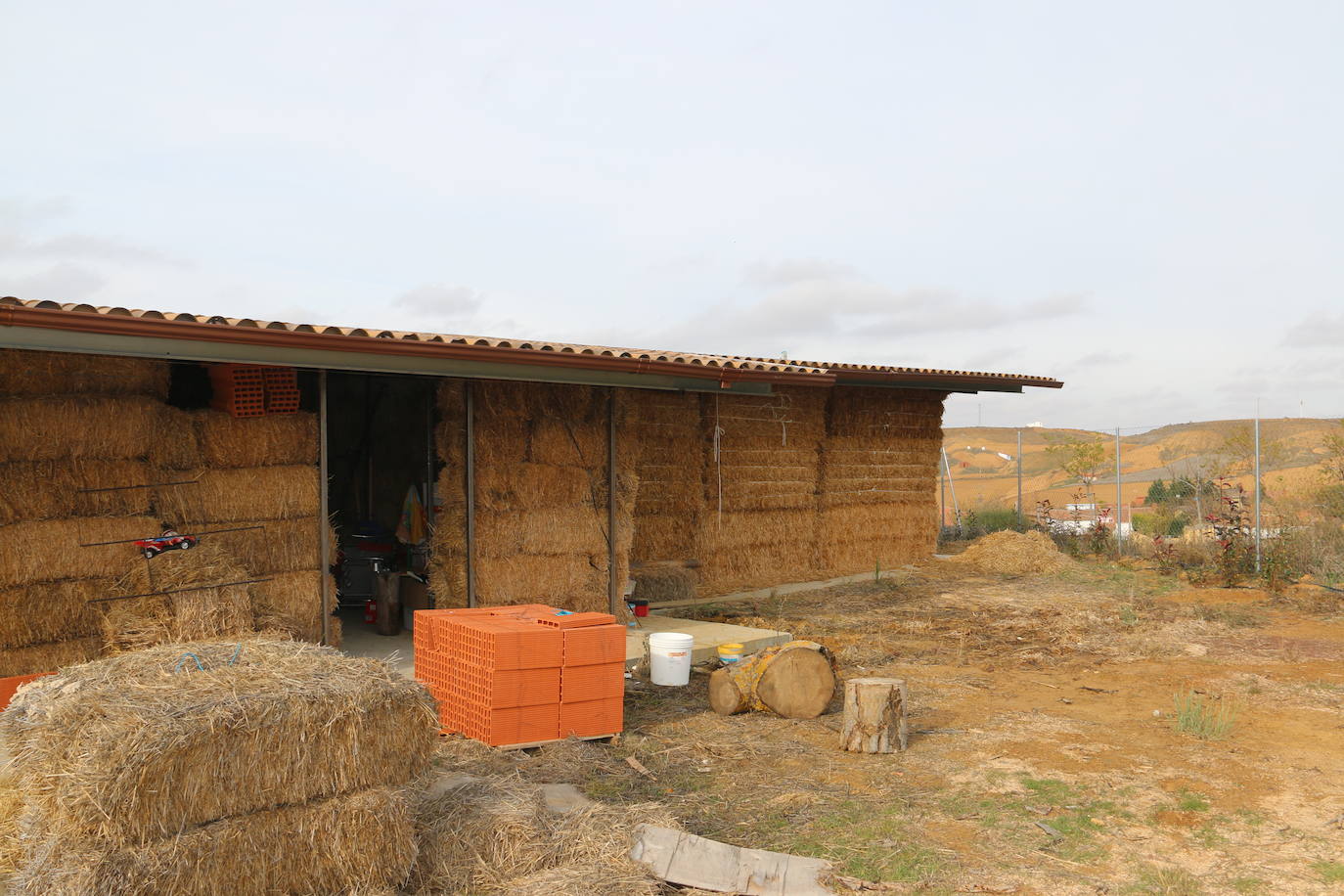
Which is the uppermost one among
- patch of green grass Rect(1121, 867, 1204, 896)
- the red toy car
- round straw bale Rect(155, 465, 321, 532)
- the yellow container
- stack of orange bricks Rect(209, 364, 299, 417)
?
stack of orange bricks Rect(209, 364, 299, 417)

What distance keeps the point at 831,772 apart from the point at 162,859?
3.83 metres

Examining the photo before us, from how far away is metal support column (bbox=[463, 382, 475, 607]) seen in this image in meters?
9.02

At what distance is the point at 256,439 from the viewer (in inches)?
314

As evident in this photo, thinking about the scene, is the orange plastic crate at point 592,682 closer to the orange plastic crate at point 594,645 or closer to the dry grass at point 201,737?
the orange plastic crate at point 594,645

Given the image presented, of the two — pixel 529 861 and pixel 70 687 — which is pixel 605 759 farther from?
pixel 70 687

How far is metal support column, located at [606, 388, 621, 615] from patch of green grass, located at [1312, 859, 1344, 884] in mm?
6320

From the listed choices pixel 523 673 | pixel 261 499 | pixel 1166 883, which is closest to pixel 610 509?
pixel 261 499

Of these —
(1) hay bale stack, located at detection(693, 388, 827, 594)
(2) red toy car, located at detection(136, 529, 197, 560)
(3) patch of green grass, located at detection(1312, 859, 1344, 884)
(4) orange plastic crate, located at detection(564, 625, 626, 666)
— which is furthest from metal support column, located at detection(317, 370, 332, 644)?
(3) patch of green grass, located at detection(1312, 859, 1344, 884)

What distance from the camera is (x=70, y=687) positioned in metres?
4.19

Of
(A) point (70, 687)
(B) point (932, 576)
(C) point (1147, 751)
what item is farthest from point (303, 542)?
(B) point (932, 576)

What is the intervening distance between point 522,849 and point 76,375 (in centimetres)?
469

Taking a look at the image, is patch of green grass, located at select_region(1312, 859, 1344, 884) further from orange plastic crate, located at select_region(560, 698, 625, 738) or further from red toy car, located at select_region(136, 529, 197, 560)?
red toy car, located at select_region(136, 529, 197, 560)

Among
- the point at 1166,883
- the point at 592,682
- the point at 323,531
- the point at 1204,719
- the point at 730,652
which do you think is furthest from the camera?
the point at 730,652

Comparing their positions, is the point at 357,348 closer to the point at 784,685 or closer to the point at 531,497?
the point at 531,497
